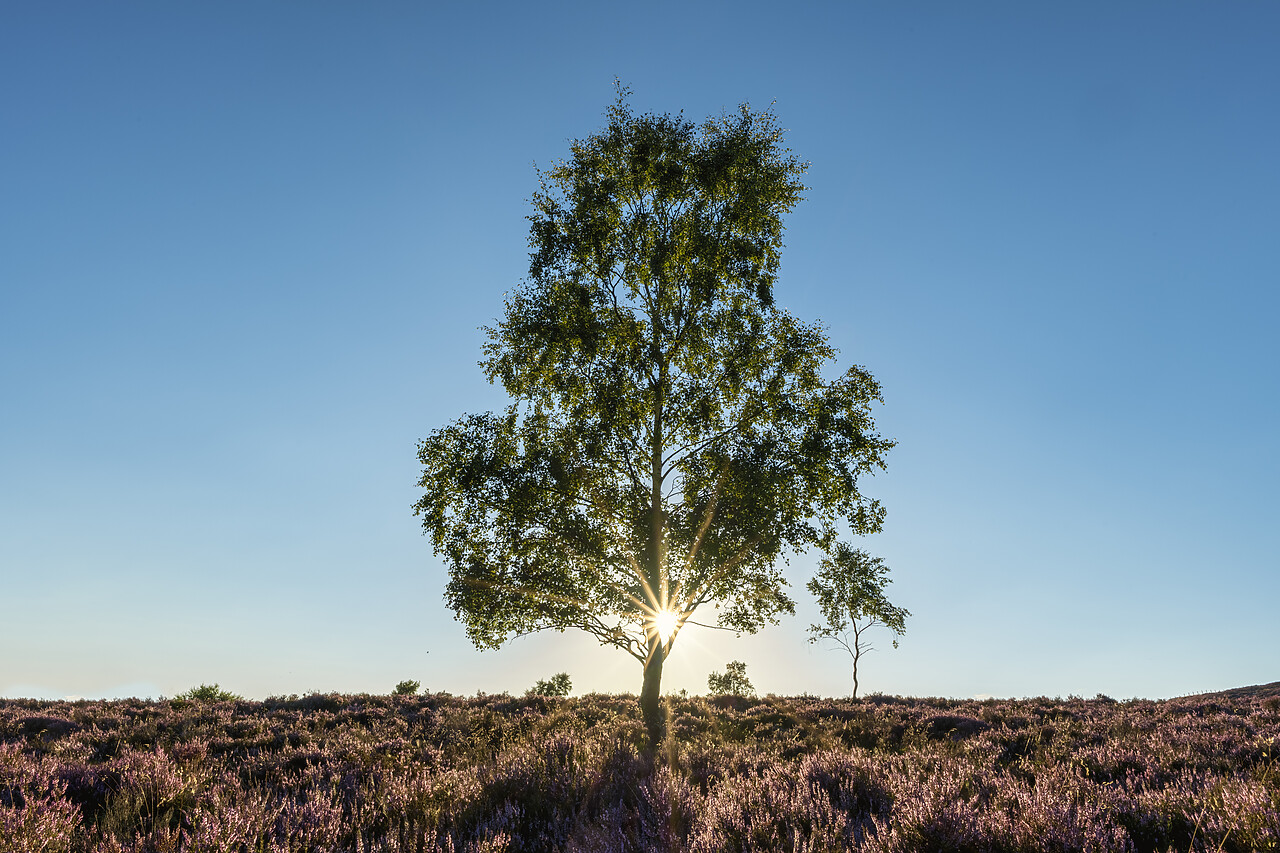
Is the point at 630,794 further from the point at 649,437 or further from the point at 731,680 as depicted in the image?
the point at 731,680

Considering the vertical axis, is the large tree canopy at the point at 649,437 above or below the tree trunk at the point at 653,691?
above

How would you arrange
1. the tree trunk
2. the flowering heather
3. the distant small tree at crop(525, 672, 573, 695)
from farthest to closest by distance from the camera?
the distant small tree at crop(525, 672, 573, 695) < the tree trunk < the flowering heather

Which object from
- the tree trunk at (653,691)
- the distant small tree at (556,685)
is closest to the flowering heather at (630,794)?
the tree trunk at (653,691)

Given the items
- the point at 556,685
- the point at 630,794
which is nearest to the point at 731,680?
the point at 556,685

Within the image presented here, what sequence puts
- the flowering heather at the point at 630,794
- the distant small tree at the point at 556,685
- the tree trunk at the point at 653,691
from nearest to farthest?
1. the flowering heather at the point at 630,794
2. the tree trunk at the point at 653,691
3. the distant small tree at the point at 556,685

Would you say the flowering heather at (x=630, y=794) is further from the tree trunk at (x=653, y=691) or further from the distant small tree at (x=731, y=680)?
the distant small tree at (x=731, y=680)

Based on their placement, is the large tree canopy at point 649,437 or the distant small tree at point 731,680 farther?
the distant small tree at point 731,680

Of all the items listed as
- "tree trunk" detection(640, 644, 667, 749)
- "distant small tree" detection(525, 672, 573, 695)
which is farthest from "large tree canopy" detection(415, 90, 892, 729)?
"distant small tree" detection(525, 672, 573, 695)

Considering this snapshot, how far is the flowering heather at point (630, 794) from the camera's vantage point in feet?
12.9

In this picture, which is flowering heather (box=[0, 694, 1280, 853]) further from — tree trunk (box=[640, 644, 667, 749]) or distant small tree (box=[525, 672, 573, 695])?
distant small tree (box=[525, 672, 573, 695])

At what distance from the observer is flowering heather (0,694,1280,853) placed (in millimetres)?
3938

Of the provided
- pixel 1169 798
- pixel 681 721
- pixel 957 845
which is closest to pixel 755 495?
pixel 681 721

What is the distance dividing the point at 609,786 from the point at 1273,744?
8.77 metres

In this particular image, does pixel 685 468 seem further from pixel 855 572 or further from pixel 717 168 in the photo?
pixel 855 572
